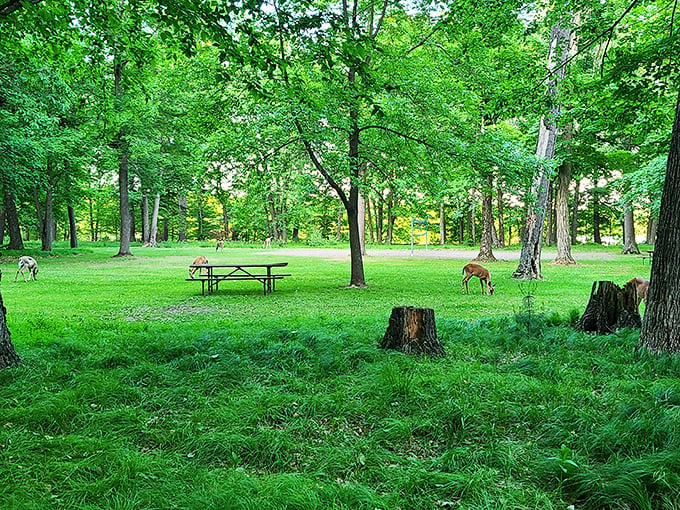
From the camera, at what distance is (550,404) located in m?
3.68

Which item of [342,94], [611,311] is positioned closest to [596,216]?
[611,311]

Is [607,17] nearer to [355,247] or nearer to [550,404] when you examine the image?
[550,404]

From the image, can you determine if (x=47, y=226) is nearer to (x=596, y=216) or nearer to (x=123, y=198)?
(x=123, y=198)

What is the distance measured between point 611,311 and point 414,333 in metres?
3.14

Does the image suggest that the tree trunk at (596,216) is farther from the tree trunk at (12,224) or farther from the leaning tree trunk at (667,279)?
the tree trunk at (12,224)

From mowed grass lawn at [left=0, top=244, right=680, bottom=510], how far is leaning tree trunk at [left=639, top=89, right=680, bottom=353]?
33 cm

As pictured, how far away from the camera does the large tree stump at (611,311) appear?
623cm

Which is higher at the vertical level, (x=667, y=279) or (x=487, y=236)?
(x=487, y=236)

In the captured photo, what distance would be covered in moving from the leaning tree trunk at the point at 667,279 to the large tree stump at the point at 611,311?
116 cm

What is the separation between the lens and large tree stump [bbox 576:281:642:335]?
623 cm

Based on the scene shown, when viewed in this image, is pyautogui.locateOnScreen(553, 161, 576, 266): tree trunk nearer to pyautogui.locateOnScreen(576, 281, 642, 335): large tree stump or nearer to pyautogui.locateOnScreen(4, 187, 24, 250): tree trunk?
pyautogui.locateOnScreen(576, 281, 642, 335): large tree stump

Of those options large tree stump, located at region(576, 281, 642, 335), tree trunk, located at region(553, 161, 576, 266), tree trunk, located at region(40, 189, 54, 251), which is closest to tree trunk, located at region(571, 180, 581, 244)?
tree trunk, located at region(553, 161, 576, 266)

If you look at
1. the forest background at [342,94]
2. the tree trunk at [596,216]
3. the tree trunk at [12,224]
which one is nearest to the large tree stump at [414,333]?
the forest background at [342,94]

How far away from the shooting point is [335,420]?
11.6 feet
